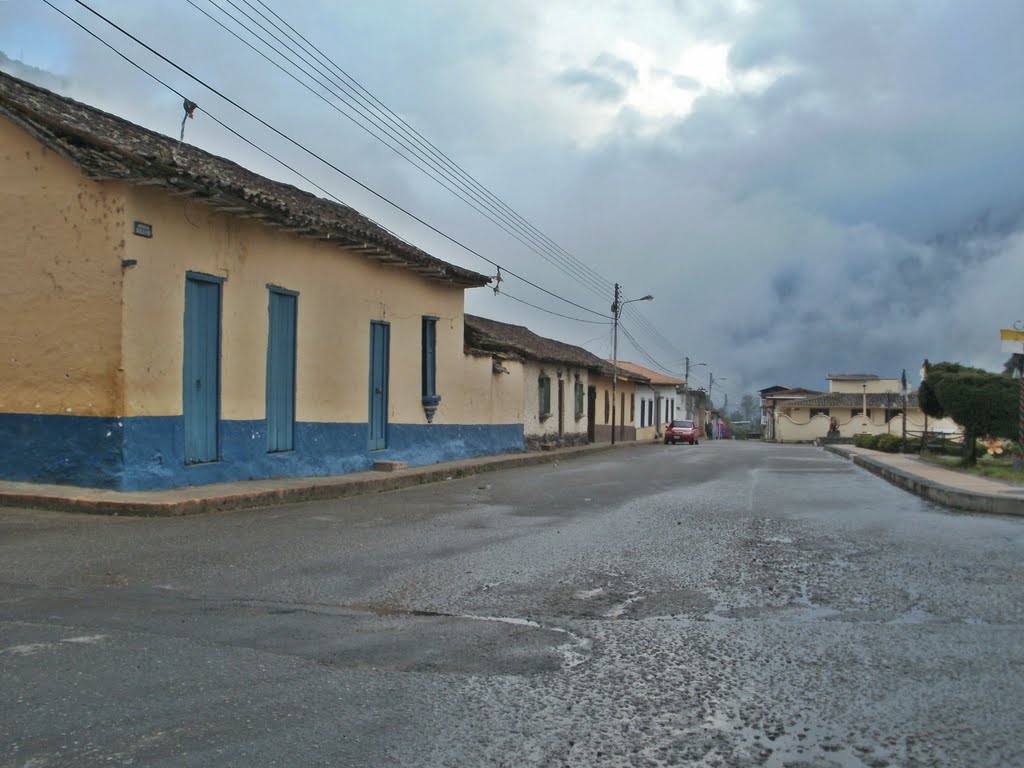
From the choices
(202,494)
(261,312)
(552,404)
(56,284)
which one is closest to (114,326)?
(56,284)

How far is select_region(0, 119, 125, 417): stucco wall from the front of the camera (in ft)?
32.9

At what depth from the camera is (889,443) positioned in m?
30.9

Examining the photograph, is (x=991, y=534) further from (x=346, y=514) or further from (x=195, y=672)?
(x=195, y=672)

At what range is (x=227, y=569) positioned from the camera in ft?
20.8

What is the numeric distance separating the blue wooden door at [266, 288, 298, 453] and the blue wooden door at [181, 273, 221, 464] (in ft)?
4.18

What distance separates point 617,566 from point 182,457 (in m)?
6.60

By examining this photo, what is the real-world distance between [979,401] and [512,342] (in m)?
14.4

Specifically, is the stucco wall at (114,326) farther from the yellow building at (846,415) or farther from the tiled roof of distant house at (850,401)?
the tiled roof of distant house at (850,401)

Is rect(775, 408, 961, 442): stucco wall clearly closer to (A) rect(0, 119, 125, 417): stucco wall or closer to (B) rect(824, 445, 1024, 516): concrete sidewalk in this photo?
(B) rect(824, 445, 1024, 516): concrete sidewalk

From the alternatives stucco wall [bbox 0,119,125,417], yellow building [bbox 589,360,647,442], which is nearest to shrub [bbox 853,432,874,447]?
yellow building [bbox 589,360,647,442]

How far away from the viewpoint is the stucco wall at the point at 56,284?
10016 mm

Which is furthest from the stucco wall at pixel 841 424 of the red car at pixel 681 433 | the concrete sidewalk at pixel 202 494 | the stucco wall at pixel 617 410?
the concrete sidewalk at pixel 202 494

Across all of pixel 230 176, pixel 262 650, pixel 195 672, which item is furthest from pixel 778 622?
pixel 230 176

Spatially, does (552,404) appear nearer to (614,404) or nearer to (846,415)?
(614,404)
